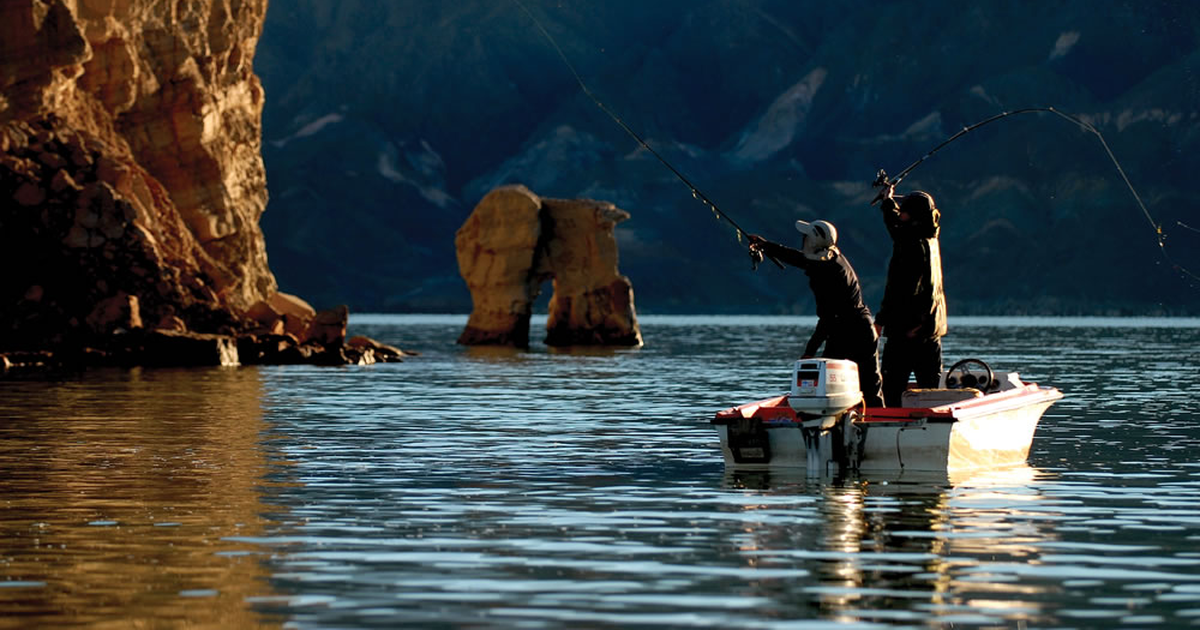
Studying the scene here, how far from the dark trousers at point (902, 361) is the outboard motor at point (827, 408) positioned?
296 cm

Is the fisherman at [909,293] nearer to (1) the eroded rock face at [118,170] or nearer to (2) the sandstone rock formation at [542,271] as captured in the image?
(1) the eroded rock face at [118,170]

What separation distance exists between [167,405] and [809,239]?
902 inches

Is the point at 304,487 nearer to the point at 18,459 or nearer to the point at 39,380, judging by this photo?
the point at 18,459

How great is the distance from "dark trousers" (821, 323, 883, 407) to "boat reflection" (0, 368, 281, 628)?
7.91 meters

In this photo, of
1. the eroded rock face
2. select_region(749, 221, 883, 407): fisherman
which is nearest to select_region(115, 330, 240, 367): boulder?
the eroded rock face

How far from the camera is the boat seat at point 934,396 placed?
1096 inches

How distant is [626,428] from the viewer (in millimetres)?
37844

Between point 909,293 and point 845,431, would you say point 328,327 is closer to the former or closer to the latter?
point 909,293

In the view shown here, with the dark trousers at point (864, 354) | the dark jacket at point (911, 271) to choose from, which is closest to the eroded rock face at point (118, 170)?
the dark jacket at point (911, 271)

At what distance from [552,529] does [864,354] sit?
7.77 meters

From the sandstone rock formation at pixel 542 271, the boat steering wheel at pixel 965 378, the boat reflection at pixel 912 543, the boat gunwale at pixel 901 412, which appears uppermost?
the sandstone rock formation at pixel 542 271

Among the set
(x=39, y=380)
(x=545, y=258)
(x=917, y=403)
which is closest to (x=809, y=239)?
(x=917, y=403)

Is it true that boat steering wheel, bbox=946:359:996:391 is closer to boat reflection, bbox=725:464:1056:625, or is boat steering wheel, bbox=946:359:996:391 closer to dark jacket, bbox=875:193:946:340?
dark jacket, bbox=875:193:946:340

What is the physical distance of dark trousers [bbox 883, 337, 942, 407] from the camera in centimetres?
2805
